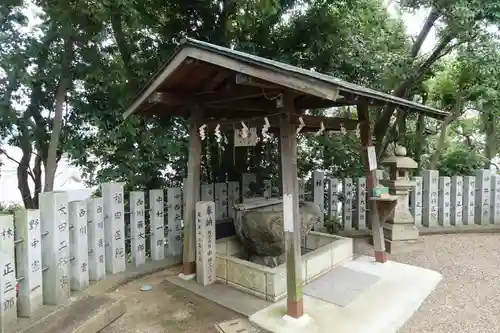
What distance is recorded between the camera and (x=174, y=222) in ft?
19.2

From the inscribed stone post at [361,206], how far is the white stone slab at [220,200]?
316 centimetres

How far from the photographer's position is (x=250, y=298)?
4285 mm

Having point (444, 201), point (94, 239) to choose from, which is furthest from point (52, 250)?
point (444, 201)

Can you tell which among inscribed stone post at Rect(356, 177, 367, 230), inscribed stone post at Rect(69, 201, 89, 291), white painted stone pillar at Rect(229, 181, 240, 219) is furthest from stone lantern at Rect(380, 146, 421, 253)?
inscribed stone post at Rect(69, 201, 89, 291)

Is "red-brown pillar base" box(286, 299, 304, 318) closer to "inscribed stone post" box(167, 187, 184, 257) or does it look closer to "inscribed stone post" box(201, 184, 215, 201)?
"inscribed stone post" box(167, 187, 184, 257)

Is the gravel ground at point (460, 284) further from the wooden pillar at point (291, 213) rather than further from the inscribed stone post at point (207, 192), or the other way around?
the inscribed stone post at point (207, 192)

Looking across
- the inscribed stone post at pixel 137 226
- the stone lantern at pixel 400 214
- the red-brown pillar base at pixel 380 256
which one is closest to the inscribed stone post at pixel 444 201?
the stone lantern at pixel 400 214

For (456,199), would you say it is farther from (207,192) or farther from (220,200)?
(207,192)

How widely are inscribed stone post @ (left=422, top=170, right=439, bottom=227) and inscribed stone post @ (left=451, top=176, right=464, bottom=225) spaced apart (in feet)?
1.48

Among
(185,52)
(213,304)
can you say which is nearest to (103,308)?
(213,304)

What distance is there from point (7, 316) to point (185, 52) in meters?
3.31

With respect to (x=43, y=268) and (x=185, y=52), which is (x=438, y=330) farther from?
(x=43, y=268)

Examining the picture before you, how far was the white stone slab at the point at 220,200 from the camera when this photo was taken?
655 cm

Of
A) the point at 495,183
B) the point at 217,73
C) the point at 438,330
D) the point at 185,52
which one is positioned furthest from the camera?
the point at 495,183
